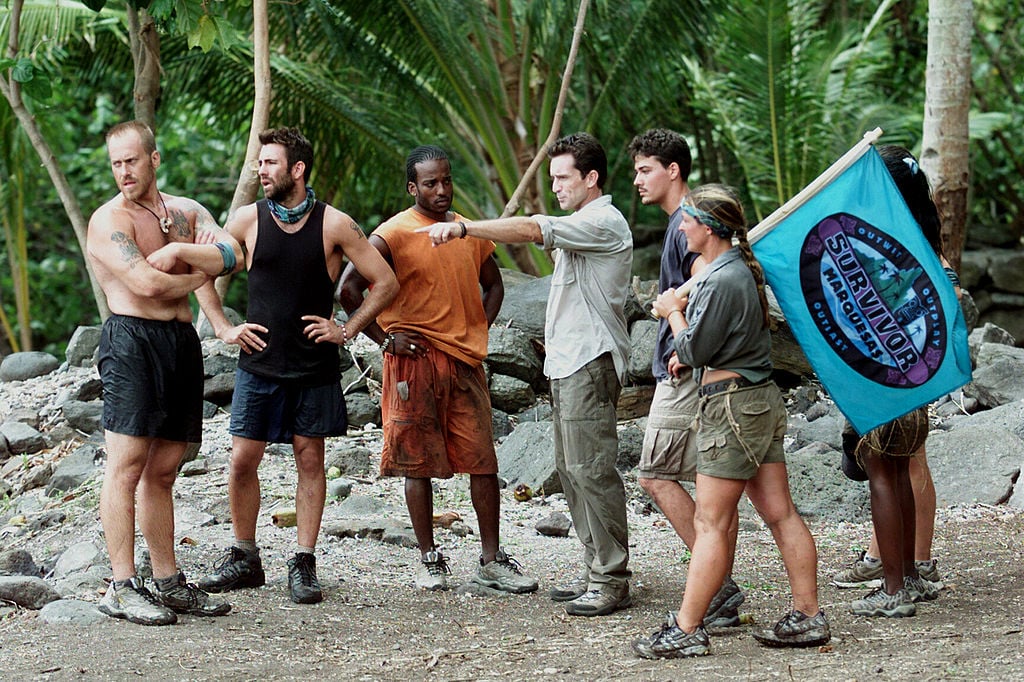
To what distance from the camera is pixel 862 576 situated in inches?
213

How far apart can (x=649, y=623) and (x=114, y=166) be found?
9.16ft

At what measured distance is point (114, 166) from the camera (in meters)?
4.94

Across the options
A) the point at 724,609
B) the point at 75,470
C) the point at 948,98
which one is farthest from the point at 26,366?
the point at 948,98

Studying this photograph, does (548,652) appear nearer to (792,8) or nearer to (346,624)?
(346,624)

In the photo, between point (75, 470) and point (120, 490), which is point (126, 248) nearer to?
point (120, 490)

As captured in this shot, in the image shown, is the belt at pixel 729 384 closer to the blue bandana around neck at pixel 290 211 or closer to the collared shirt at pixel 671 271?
the collared shirt at pixel 671 271

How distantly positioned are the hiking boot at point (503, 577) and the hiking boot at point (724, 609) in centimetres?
97

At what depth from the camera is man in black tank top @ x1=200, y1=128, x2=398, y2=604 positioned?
5.24 metres

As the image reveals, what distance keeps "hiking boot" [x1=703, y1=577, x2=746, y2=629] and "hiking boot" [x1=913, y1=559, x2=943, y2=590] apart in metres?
0.92

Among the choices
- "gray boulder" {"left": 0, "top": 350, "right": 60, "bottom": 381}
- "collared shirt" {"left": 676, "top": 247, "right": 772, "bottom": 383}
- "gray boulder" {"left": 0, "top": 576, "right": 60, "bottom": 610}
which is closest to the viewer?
"collared shirt" {"left": 676, "top": 247, "right": 772, "bottom": 383}

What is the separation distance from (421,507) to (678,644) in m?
1.57

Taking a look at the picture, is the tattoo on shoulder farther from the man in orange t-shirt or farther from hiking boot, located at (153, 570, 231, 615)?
hiking boot, located at (153, 570, 231, 615)

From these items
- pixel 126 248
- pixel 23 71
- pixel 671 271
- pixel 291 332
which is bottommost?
pixel 291 332

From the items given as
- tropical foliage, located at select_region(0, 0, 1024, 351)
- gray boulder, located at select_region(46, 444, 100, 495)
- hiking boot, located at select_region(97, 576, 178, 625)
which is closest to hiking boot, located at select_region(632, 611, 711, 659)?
hiking boot, located at select_region(97, 576, 178, 625)
